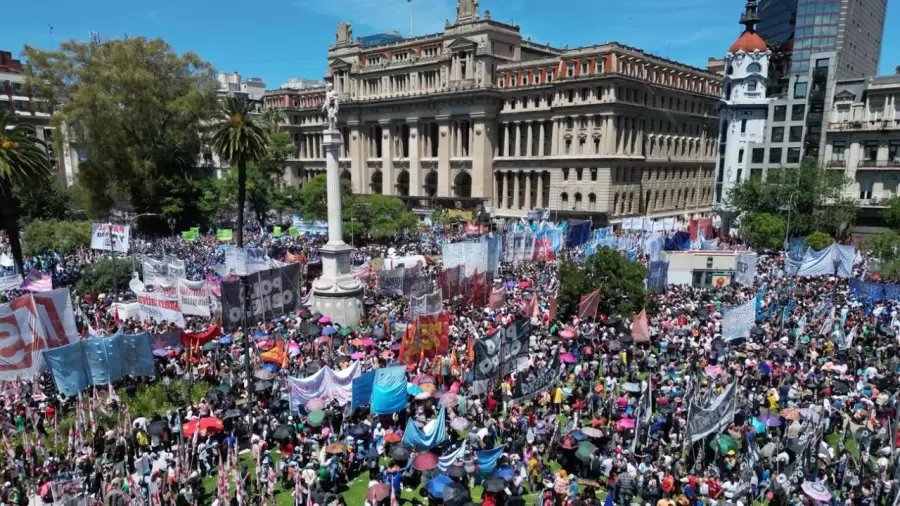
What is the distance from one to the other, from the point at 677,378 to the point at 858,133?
41926 millimetres

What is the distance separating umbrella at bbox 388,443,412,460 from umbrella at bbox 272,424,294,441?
2732 millimetres

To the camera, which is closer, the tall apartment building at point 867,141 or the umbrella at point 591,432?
the umbrella at point 591,432

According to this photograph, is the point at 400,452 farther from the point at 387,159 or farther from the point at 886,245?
the point at 387,159

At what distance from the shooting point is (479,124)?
6988 centimetres

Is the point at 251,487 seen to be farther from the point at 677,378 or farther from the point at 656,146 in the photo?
the point at 656,146

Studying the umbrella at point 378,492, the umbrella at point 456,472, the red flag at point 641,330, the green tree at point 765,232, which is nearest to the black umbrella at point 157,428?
the umbrella at point 378,492

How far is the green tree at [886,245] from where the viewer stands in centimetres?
3853

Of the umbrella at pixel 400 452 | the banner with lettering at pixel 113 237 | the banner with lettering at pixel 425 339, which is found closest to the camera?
the umbrella at pixel 400 452

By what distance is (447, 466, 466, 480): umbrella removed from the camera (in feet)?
45.2

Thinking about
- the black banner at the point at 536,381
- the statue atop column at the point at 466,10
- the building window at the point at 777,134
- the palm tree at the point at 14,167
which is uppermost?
the statue atop column at the point at 466,10

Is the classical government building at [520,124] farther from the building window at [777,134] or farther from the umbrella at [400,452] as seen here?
the umbrella at [400,452]

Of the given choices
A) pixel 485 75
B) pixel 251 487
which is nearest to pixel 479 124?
pixel 485 75

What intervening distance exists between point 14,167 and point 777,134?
58842 mm

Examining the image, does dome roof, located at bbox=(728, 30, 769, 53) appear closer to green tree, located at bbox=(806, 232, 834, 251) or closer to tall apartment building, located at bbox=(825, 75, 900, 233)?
tall apartment building, located at bbox=(825, 75, 900, 233)
